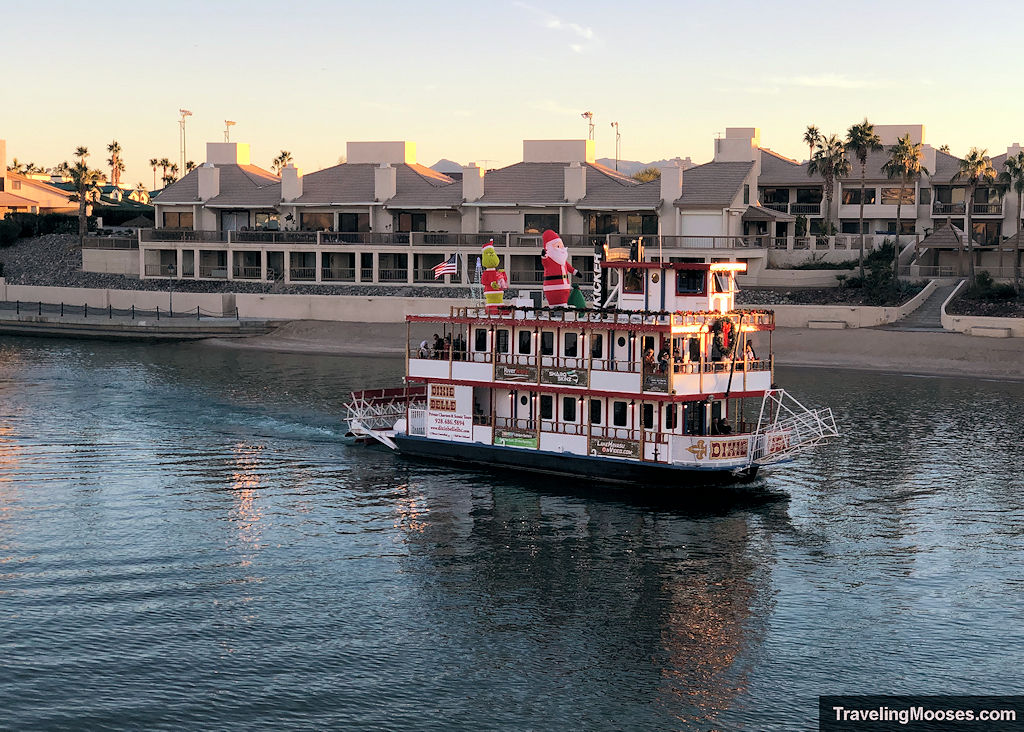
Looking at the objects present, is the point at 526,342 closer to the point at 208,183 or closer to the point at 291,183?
the point at 291,183

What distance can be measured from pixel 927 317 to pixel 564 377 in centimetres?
4880

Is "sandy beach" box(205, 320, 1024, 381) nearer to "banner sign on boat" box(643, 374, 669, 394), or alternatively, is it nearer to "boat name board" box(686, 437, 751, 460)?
"boat name board" box(686, 437, 751, 460)

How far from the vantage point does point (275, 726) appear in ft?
78.0

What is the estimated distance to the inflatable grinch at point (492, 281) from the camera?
4688 cm

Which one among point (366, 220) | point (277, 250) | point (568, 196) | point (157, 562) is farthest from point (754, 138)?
point (157, 562)

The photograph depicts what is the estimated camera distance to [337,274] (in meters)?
102

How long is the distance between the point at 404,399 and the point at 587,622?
78.9 ft

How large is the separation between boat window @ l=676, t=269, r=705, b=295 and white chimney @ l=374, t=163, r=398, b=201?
63013 millimetres

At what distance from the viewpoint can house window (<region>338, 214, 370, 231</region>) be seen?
104312 mm

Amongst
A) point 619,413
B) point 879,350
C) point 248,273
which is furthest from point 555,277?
point 248,273

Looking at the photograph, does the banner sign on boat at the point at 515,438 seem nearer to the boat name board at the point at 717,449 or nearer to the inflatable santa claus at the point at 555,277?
the inflatable santa claus at the point at 555,277

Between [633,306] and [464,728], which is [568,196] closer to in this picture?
[633,306]

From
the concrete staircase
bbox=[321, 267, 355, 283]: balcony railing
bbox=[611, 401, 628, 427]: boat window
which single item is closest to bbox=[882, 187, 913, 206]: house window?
the concrete staircase

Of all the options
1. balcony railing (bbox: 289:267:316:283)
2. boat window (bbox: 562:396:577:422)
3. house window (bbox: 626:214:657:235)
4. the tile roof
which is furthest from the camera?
balcony railing (bbox: 289:267:316:283)
